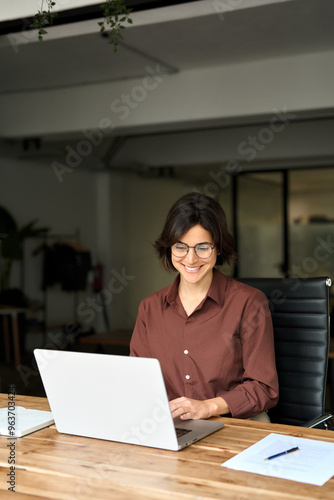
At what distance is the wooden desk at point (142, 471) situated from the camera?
1268 mm

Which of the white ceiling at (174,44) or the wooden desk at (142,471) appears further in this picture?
the white ceiling at (174,44)

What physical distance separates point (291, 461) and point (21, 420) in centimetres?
86

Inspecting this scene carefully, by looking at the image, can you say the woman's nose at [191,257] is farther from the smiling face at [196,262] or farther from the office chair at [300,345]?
the office chair at [300,345]

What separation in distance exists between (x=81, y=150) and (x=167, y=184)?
147 centimetres

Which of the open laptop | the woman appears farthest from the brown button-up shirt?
the open laptop

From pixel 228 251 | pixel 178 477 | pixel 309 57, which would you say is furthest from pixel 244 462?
pixel 309 57

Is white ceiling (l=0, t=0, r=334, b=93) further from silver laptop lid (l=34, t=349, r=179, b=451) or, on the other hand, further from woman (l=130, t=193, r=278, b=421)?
silver laptop lid (l=34, t=349, r=179, b=451)

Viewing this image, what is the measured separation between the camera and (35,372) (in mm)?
6820

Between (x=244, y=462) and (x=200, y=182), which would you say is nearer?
(x=244, y=462)

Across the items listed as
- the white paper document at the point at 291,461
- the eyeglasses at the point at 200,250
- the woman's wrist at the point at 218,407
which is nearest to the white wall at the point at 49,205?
the eyeglasses at the point at 200,250

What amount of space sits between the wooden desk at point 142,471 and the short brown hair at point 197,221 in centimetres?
72

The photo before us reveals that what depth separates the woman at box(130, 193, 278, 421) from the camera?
2039 millimetres

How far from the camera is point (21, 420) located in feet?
6.09

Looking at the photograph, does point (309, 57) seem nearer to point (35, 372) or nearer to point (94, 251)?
point (35, 372)
